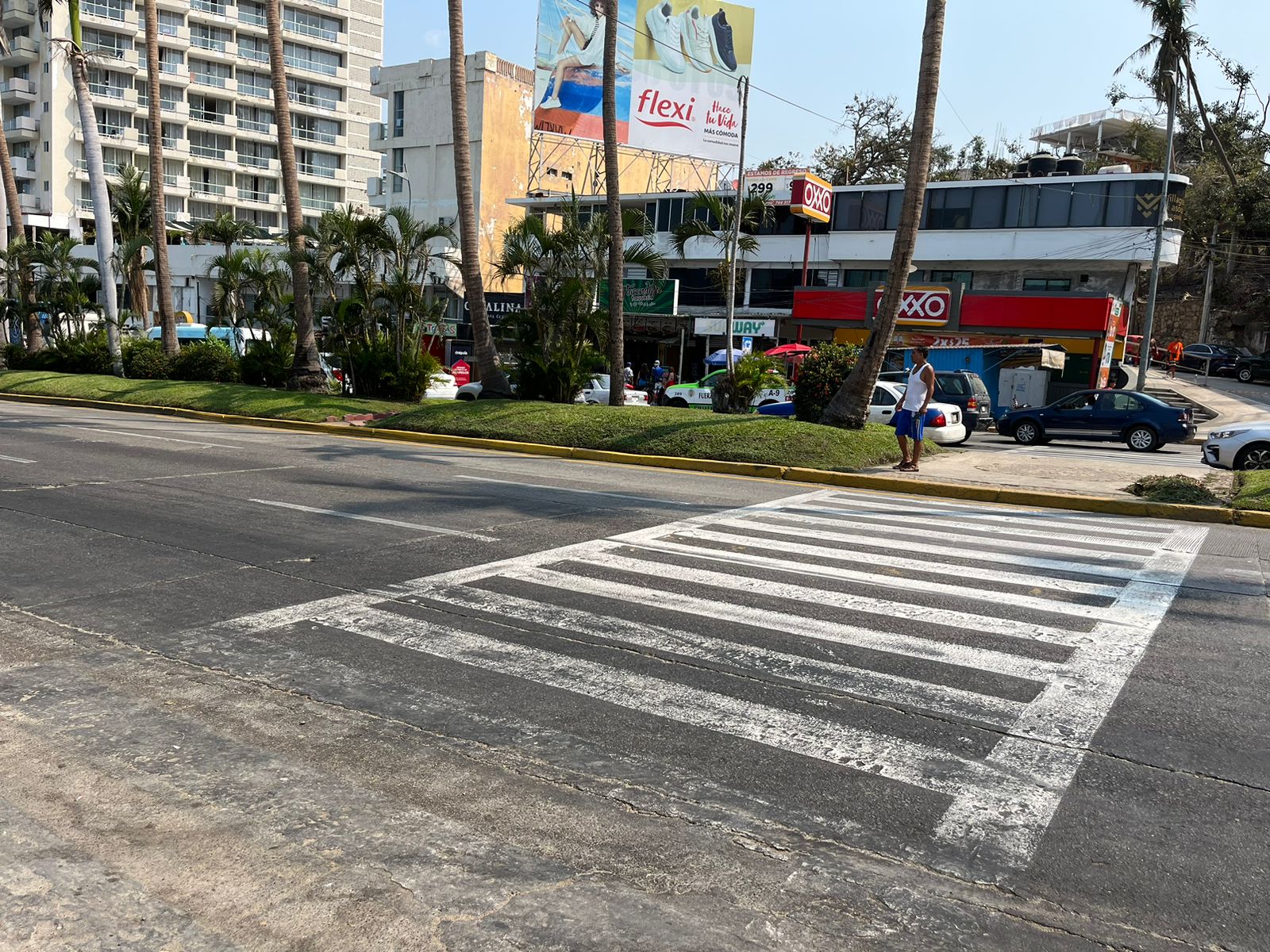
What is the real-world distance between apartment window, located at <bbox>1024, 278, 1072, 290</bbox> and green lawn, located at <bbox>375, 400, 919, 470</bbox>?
29258mm

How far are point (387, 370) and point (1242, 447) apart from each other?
1722 centimetres

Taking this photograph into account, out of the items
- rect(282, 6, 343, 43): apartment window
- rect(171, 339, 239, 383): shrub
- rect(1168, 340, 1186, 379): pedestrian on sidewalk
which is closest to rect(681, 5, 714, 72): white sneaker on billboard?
rect(171, 339, 239, 383): shrub

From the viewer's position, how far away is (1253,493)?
1206cm

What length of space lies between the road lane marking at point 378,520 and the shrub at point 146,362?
20218 millimetres

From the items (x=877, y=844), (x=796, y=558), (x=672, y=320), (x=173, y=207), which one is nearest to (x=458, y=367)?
(x=672, y=320)

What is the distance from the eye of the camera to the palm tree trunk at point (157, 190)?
26609 mm

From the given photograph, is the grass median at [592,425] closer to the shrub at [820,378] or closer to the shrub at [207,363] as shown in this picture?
the shrub at [820,378]

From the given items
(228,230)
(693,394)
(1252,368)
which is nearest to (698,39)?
(693,394)

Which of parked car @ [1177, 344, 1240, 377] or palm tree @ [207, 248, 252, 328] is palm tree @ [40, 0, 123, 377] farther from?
parked car @ [1177, 344, 1240, 377]

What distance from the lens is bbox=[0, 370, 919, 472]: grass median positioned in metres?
15.5

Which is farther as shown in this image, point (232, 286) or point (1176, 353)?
point (1176, 353)

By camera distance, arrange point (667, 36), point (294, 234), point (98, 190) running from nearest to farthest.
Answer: point (294, 234), point (98, 190), point (667, 36)

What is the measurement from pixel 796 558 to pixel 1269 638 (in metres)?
3.38

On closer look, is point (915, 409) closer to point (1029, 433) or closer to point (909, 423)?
point (909, 423)
